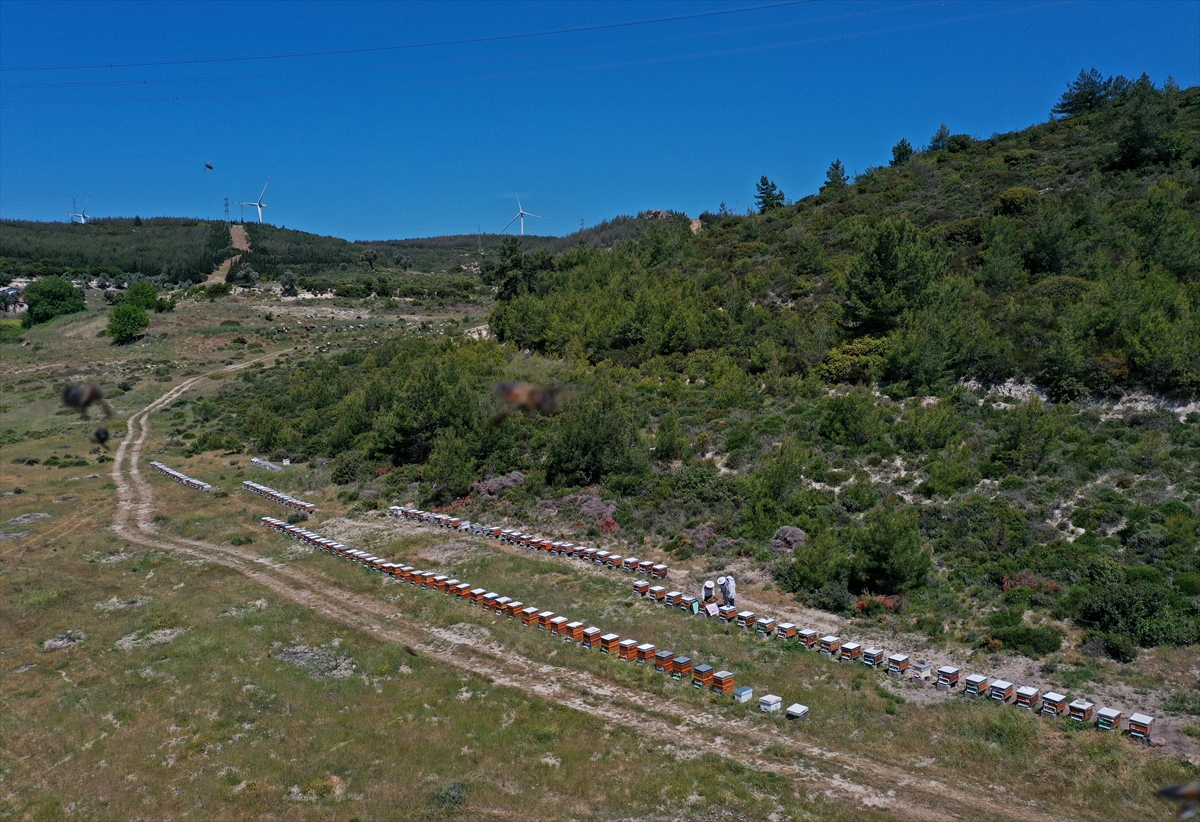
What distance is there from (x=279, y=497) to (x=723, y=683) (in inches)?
1472

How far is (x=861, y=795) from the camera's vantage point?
17.6m

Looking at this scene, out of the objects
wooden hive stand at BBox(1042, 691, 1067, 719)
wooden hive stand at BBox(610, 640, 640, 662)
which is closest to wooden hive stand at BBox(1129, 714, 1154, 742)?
wooden hive stand at BBox(1042, 691, 1067, 719)

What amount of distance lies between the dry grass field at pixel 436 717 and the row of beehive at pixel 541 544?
88 centimetres

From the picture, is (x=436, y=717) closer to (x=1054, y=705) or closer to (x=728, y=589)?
(x=728, y=589)

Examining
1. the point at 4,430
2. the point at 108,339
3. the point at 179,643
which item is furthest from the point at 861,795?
the point at 108,339

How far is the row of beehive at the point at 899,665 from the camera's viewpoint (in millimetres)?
19578

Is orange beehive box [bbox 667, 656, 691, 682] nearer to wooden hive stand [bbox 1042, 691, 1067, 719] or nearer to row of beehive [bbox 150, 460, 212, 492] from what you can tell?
wooden hive stand [bbox 1042, 691, 1067, 719]

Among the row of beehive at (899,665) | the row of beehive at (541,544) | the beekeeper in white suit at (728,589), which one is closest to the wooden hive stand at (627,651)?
the row of beehive at (899,665)

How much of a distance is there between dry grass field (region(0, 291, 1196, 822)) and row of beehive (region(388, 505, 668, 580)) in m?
0.88

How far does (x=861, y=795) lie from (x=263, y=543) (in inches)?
1372

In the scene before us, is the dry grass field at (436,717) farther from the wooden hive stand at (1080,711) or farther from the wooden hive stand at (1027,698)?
the wooden hive stand at (1027,698)

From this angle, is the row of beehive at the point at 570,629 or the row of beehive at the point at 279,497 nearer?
the row of beehive at the point at 570,629

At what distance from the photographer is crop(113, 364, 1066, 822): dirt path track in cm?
1727

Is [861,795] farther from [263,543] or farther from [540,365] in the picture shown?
[540,365]
